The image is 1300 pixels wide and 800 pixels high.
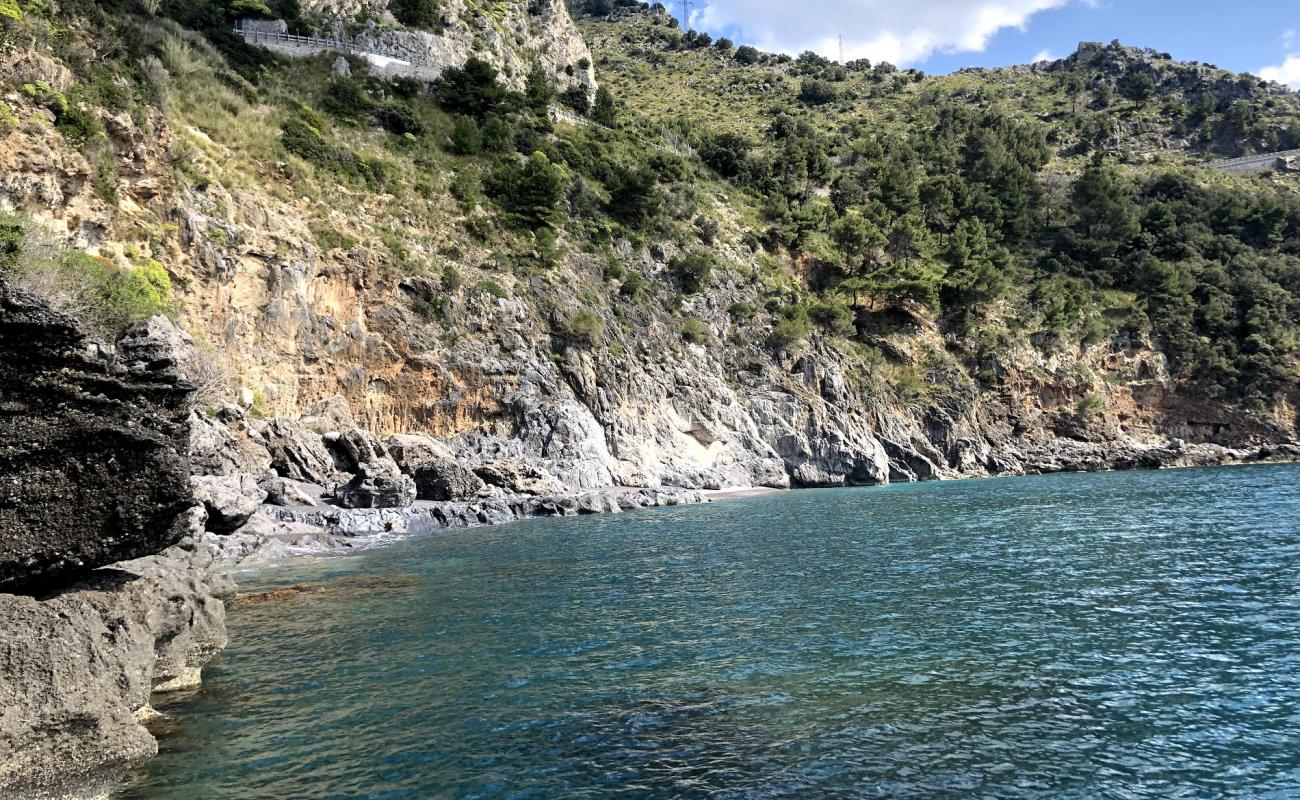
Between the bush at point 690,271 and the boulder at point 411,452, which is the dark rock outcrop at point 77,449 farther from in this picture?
the bush at point 690,271

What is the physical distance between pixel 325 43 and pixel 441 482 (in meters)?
44.6

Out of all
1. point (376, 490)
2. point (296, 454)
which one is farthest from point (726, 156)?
point (376, 490)

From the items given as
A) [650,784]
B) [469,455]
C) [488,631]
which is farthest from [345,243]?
[650,784]

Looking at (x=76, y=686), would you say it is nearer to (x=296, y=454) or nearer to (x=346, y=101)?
(x=296, y=454)

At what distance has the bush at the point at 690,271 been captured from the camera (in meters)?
56.0

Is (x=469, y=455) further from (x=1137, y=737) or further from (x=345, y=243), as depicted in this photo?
(x=1137, y=737)

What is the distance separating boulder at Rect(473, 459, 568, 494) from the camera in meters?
35.7

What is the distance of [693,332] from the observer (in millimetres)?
52062

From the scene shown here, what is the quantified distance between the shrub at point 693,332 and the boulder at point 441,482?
→ 23166 millimetres

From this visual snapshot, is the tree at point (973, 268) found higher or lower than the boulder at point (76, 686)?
higher

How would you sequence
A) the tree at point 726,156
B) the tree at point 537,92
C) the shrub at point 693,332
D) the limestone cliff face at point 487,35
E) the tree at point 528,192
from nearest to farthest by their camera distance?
the tree at point 528,192, the shrub at point 693,332, the limestone cliff face at point 487,35, the tree at point 537,92, the tree at point 726,156

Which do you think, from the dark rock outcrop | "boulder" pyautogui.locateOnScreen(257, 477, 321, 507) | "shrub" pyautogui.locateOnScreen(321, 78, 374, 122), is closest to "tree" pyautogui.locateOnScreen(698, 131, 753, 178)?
"shrub" pyautogui.locateOnScreen(321, 78, 374, 122)

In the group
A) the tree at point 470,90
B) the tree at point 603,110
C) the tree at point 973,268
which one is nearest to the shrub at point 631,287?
the tree at point 470,90

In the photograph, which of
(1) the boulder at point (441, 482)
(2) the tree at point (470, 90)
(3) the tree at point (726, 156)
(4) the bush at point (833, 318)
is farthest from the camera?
(3) the tree at point (726, 156)
